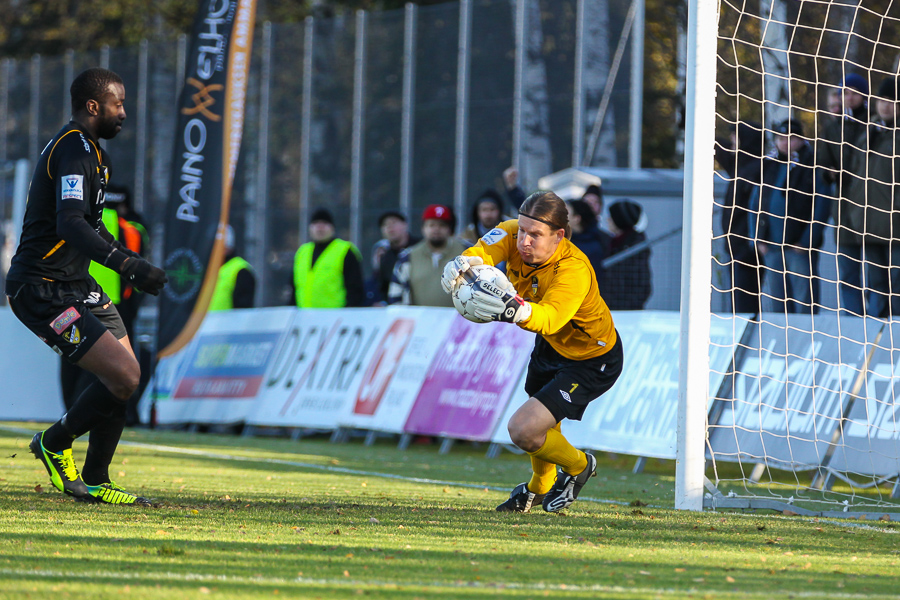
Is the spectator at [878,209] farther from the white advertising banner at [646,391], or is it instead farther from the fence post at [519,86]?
the fence post at [519,86]

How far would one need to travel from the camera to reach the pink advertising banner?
10812mm

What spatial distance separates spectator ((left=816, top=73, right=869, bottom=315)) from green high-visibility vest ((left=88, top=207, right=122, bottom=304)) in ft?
21.3

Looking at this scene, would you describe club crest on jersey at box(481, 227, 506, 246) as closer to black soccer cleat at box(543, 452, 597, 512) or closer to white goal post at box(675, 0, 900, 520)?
white goal post at box(675, 0, 900, 520)

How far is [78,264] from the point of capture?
6203mm

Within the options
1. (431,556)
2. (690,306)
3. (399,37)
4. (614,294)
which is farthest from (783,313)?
(399,37)

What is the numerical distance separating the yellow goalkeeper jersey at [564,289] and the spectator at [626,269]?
5.89 meters

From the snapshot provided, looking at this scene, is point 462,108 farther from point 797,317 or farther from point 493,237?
point 493,237

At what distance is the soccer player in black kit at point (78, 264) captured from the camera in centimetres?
598

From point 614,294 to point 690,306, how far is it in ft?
19.3

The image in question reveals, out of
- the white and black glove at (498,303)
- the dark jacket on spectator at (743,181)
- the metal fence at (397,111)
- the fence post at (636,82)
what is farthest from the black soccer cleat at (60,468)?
the fence post at (636,82)

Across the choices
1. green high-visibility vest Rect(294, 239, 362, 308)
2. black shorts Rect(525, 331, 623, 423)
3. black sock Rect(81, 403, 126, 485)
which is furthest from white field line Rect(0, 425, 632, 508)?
green high-visibility vest Rect(294, 239, 362, 308)

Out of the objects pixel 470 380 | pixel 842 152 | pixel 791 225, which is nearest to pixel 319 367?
pixel 470 380

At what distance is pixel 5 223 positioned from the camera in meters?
23.2

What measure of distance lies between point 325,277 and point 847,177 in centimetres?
601
